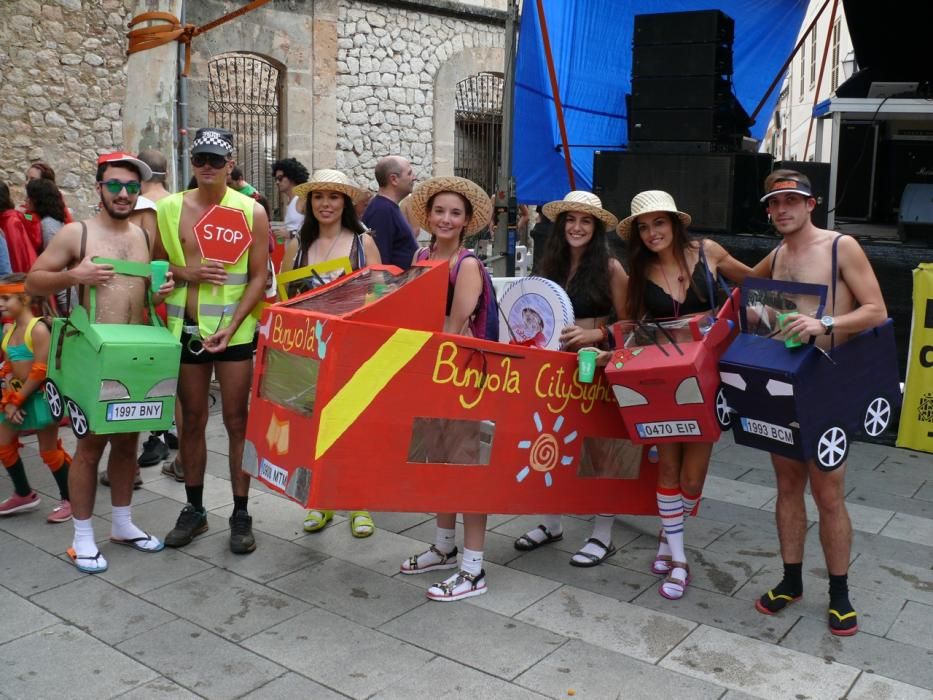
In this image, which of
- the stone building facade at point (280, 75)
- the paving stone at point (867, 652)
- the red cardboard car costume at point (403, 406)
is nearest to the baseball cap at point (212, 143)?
the red cardboard car costume at point (403, 406)

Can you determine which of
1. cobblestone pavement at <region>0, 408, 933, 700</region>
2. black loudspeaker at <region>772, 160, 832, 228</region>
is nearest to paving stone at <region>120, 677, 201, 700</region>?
cobblestone pavement at <region>0, 408, 933, 700</region>

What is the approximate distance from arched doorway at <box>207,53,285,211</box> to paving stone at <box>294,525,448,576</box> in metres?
10.7

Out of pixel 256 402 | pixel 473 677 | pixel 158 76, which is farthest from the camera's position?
pixel 158 76

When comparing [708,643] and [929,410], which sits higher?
[929,410]

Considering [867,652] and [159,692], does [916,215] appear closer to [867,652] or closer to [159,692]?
[867,652]

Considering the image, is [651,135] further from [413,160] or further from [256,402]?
[413,160]

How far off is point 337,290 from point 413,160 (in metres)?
12.6

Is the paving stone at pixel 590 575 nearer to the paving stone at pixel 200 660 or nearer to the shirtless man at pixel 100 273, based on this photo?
the paving stone at pixel 200 660

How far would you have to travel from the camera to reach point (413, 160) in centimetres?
1625

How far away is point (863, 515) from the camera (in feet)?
17.3

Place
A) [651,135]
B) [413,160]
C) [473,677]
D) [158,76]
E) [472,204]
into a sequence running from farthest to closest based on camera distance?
[413,160] < [158,76] < [651,135] < [472,204] < [473,677]

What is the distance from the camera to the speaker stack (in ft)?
26.5

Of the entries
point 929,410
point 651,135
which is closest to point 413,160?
point 651,135

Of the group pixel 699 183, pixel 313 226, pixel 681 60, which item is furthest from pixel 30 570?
pixel 681 60
